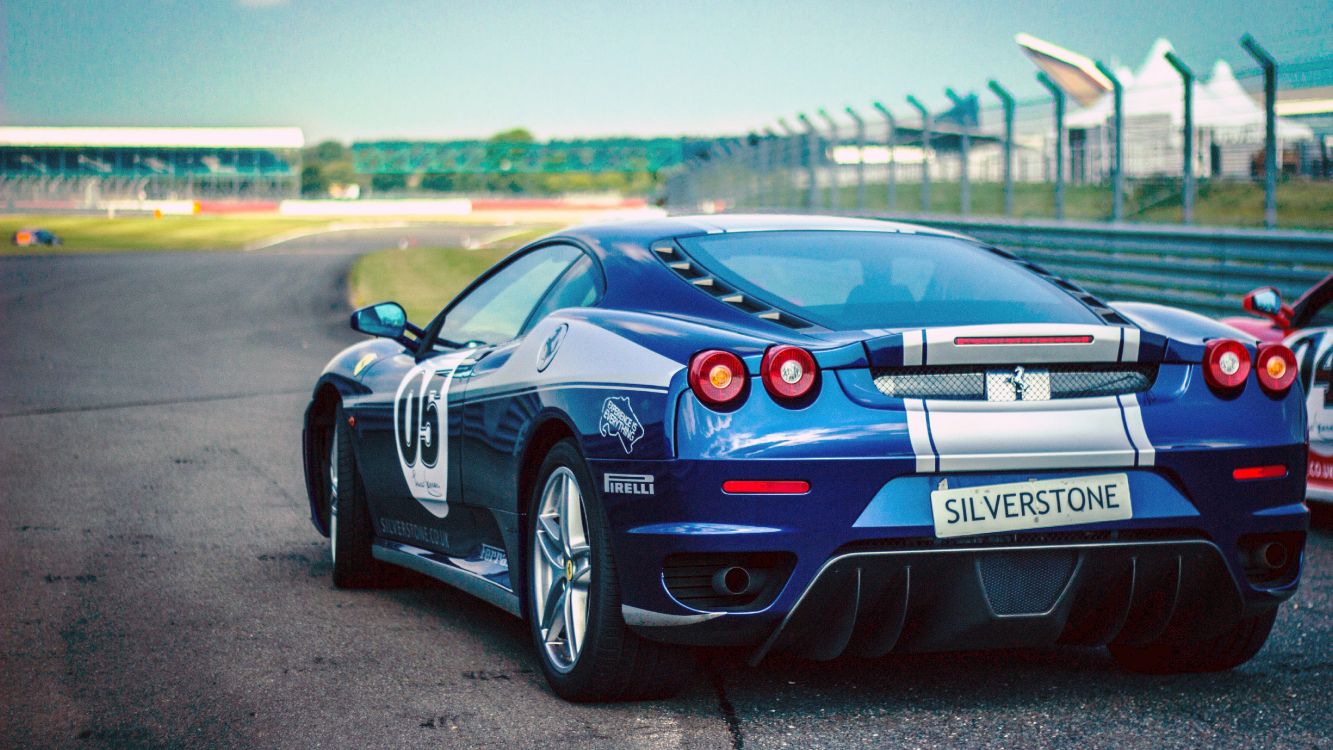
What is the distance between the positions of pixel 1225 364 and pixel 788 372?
1149 mm

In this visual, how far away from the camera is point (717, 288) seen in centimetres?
445

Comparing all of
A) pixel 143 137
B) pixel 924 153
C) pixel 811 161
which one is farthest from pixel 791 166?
pixel 143 137

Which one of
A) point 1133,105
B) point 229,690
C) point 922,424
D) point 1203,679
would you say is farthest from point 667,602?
point 1133,105

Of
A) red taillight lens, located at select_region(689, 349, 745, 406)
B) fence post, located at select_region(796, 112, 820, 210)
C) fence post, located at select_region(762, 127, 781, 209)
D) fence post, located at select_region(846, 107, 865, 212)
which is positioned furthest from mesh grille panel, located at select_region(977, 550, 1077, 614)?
fence post, located at select_region(762, 127, 781, 209)

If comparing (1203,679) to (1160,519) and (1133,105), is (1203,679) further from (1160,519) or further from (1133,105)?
(1133,105)

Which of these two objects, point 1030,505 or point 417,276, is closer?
point 1030,505

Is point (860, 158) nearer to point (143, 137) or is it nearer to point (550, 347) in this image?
point (550, 347)

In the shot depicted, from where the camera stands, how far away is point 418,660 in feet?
16.0

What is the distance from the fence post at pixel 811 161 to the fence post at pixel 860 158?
1.41 meters

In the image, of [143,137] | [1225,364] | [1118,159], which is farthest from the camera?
[143,137]

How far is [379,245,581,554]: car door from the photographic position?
16.9ft

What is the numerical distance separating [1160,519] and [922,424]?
2.10 feet

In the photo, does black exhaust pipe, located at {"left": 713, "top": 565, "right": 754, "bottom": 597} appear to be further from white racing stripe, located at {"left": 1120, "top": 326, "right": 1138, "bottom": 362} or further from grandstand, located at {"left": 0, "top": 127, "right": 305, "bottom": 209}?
grandstand, located at {"left": 0, "top": 127, "right": 305, "bottom": 209}

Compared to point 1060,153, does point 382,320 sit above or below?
below
